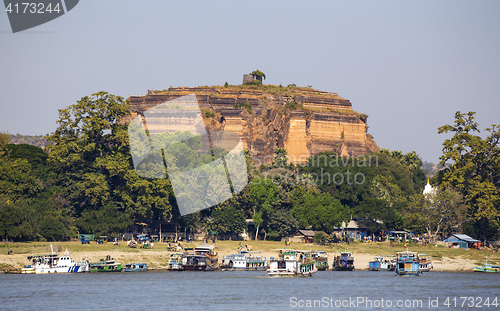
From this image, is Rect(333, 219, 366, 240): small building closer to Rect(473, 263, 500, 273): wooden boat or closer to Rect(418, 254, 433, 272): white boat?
Rect(418, 254, 433, 272): white boat

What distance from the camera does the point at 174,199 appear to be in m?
75.3

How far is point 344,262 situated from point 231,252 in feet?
36.6

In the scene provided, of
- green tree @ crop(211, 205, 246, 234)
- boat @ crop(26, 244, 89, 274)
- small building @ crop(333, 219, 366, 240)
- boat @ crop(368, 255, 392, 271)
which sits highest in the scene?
green tree @ crop(211, 205, 246, 234)

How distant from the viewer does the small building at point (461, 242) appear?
251ft

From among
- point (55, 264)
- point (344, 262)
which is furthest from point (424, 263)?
point (55, 264)

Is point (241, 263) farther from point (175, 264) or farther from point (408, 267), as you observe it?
point (408, 267)

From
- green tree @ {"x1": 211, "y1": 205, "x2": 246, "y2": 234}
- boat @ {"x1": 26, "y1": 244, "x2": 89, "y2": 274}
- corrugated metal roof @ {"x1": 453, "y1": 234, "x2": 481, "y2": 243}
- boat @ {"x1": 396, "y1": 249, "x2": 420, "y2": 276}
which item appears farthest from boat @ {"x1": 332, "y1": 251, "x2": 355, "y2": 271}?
boat @ {"x1": 26, "y1": 244, "x2": 89, "y2": 274}

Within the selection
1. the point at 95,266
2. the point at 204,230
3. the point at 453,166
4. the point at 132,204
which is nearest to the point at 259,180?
the point at 204,230

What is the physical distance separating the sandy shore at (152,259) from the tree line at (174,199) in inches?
213

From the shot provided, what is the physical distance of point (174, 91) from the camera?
121750mm

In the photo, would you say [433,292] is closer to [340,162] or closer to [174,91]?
[340,162]

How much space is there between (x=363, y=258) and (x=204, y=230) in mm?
18497

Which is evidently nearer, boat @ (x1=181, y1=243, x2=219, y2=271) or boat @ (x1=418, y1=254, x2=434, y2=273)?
boat @ (x1=181, y1=243, x2=219, y2=271)

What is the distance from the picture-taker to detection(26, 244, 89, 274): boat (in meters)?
57.3
